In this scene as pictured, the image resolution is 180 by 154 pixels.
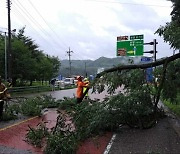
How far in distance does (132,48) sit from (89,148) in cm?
2174

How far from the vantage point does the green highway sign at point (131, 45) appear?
2934 centimetres

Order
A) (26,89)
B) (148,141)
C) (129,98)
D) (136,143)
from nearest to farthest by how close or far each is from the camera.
→ 1. (136,143)
2. (148,141)
3. (129,98)
4. (26,89)

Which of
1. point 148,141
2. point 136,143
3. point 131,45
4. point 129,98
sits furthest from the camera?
point 131,45

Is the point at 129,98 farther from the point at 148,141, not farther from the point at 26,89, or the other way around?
the point at 26,89

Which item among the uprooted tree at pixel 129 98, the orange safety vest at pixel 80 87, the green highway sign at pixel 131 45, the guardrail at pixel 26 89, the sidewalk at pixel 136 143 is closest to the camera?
the sidewalk at pixel 136 143

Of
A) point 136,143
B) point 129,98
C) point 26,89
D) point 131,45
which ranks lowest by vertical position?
point 26,89

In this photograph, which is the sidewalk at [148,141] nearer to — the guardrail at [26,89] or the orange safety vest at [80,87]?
the orange safety vest at [80,87]

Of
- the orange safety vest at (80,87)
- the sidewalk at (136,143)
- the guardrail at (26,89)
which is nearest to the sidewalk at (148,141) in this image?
the sidewalk at (136,143)

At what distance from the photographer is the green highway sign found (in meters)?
29.3

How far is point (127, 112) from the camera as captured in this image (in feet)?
35.7

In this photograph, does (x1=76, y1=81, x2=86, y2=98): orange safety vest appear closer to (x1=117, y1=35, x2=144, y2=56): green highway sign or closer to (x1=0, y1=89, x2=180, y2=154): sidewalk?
(x1=0, y1=89, x2=180, y2=154): sidewalk

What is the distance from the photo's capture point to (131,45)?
29625mm

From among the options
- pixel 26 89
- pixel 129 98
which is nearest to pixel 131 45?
pixel 26 89

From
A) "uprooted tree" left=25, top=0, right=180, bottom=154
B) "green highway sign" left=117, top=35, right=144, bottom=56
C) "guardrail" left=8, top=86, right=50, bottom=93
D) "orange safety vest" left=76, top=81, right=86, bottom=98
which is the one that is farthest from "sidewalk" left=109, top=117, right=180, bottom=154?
"guardrail" left=8, top=86, right=50, bottom=93
